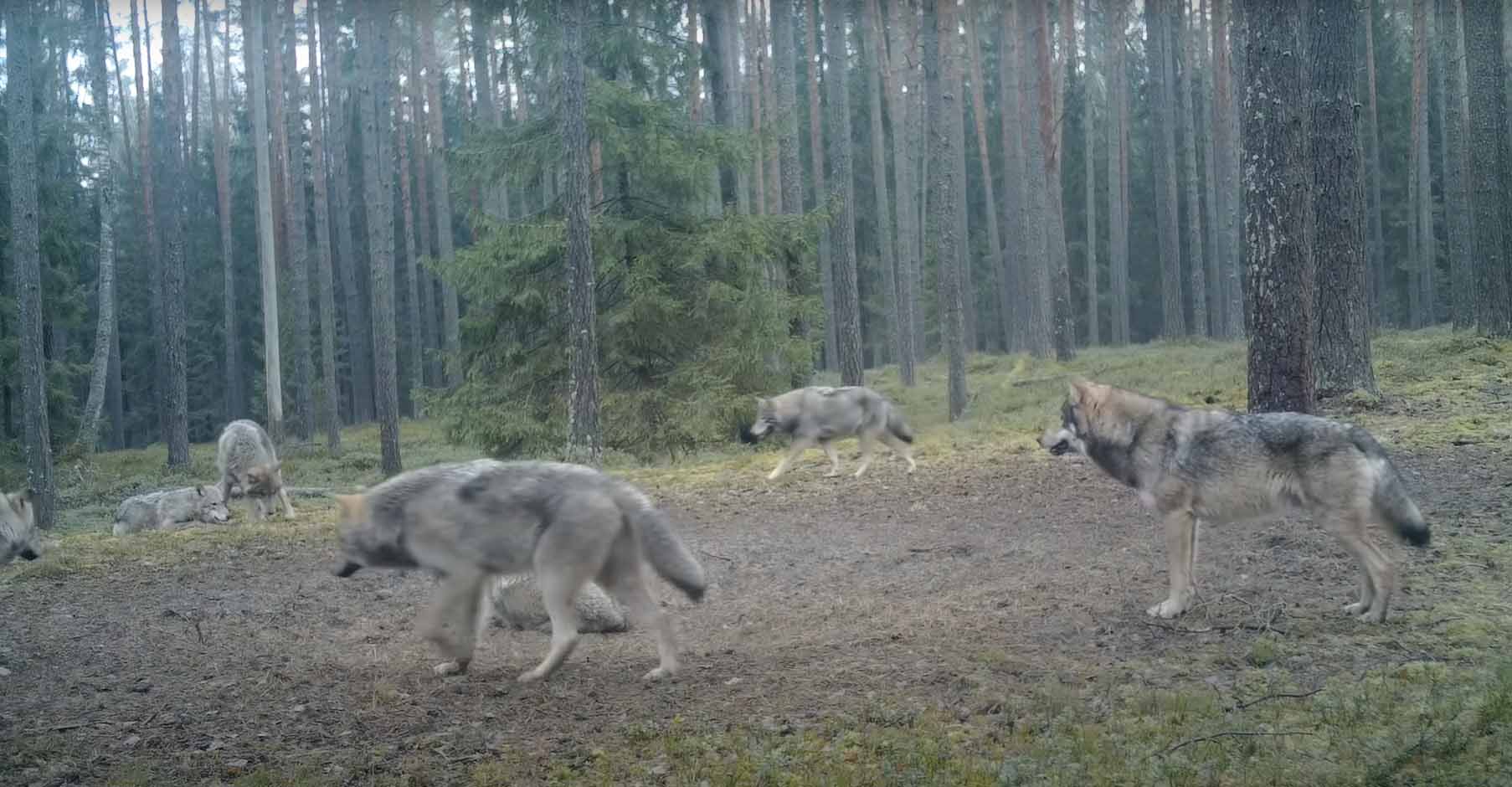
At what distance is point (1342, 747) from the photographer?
205 inches

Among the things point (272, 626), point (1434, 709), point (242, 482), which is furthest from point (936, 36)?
point (1434, 709)

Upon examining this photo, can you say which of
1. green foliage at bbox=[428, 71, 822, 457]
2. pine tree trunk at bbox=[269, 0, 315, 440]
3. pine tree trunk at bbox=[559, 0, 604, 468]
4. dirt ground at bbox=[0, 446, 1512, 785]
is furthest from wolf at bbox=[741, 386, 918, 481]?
pine tree trunk at bbox=[269, 0, 315, 440]

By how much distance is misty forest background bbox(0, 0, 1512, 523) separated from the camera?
17.9m

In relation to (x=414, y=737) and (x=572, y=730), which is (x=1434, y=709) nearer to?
(x=572, y=730)

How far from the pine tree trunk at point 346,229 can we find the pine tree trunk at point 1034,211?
71.6ft

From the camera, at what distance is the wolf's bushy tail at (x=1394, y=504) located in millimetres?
7188

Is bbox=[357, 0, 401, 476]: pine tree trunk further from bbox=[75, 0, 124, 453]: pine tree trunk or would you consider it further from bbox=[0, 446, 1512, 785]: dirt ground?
bbox=[0, 446, 1512, 785]: dirt ground

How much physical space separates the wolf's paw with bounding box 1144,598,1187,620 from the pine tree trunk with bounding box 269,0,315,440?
31.9m

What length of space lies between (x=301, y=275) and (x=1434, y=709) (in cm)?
3545

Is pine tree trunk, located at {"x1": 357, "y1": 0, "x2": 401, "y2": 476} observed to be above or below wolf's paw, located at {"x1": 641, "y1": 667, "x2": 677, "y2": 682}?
above

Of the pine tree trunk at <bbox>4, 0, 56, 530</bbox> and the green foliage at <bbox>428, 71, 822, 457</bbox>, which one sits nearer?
the pine tree trunk at <bbox>4, 0, 56, 530</bbox>

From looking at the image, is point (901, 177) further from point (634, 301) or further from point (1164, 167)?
point (634, 301)

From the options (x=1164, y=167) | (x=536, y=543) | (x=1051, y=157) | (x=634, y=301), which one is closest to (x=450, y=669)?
(x=536, y=543)

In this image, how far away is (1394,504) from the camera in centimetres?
725
